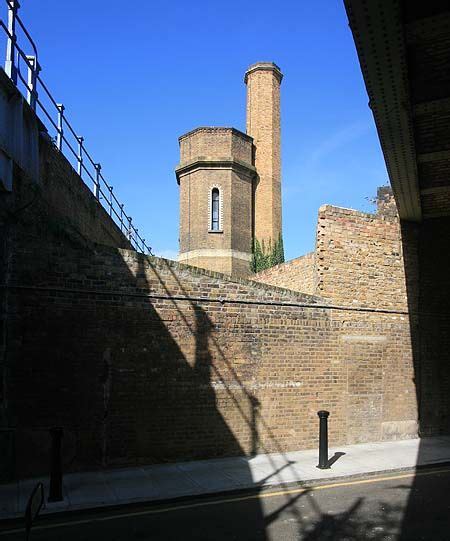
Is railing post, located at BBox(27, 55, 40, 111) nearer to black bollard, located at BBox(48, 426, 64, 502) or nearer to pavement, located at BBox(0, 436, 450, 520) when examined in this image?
black bollard, located at BBox(48, 426, 64, 502)

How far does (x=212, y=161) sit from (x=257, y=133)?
477cm

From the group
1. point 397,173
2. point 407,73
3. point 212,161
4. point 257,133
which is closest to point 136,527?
point 407,73

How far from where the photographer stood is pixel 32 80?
9828 mm

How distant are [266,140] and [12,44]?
24687 millimetres

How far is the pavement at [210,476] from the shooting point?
716cm

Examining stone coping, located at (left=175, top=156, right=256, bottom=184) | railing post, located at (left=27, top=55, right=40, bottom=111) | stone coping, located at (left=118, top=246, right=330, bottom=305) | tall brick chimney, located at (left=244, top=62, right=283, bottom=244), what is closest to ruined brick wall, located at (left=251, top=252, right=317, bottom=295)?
stone coping, located at (left=118, top=246, right=330, bottom=305)

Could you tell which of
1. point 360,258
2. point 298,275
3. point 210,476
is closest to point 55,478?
point 210,476

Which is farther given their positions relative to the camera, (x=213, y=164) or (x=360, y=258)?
(x=213, y=164)

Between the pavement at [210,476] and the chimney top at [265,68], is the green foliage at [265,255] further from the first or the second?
the pavement at [210,476]

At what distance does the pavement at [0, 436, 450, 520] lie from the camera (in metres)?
7.16

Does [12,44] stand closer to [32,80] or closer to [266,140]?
[32,80]

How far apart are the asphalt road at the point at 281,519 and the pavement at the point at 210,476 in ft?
0.93

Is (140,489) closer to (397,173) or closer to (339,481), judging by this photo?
(339,481)

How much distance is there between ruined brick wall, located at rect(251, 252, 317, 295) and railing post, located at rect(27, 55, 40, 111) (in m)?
6.78
